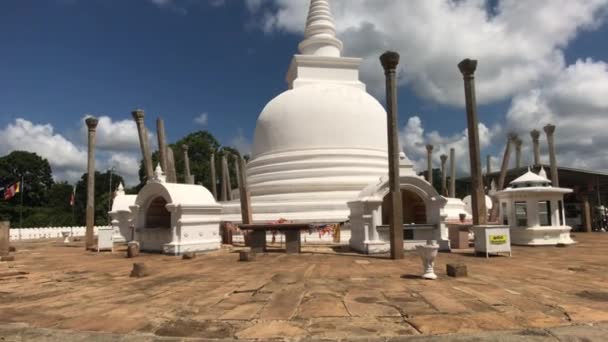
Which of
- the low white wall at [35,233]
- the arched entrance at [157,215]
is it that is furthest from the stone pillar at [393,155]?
the low white wall at [35,233]

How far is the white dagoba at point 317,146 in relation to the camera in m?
22.6

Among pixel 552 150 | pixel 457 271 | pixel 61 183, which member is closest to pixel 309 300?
pixel 457 271

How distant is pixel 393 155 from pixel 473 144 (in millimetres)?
3348

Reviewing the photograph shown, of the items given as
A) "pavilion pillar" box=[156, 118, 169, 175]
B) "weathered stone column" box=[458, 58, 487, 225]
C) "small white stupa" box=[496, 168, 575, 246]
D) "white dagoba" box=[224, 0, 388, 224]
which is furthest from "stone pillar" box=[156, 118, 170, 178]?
"small white stupa" box=[496, 168, 575, 246]

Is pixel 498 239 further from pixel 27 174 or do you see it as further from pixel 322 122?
pixel 27 174

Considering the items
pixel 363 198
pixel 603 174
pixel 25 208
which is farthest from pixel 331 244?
pixel 25 208

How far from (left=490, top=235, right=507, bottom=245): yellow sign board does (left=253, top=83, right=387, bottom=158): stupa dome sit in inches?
477

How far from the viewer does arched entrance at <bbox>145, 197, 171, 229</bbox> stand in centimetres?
1900

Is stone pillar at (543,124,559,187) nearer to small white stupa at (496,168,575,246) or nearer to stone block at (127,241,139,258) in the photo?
small white stupa at (496,168,575,246)

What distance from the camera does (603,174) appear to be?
3000 centimetres

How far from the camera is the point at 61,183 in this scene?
6525 centimetres

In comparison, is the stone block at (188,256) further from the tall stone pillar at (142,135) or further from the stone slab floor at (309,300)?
the tall stone pillar at (142,135)

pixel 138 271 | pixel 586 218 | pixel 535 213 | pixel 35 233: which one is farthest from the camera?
pixel 35 233

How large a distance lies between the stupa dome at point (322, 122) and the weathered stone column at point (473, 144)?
1018 cm
